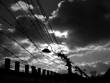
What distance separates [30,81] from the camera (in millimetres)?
16484

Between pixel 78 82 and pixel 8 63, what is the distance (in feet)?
70.6

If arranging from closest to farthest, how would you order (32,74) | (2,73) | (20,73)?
(2,73), (20,73), (32,74)

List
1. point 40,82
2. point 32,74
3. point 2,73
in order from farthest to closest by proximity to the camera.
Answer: point 40,82, point 32,74, point 2,73

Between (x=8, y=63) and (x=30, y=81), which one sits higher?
(x=8, y=63)

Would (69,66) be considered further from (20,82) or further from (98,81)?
(20,82)

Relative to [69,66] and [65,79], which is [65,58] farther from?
[65,79]

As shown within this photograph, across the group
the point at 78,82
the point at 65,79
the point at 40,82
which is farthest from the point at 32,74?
the point at 78,82

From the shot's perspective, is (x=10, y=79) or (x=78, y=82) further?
(x=78, y=82)

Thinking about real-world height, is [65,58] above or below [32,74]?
above

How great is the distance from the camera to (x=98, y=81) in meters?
27.5

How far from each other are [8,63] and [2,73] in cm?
91

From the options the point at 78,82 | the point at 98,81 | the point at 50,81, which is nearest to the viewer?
the point at 50,81

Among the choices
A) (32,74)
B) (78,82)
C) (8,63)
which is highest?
(8,63)

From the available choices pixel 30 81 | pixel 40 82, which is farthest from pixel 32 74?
pixel 40 82
